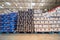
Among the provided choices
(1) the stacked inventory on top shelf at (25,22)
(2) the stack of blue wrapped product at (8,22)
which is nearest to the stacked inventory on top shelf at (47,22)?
(1) the stacked inventory on top shelf at (25,22)

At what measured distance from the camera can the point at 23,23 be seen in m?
4.43

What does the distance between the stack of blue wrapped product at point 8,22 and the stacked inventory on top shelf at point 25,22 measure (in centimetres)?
24

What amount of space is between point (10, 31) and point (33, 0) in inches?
108

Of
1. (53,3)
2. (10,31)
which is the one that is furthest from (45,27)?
(53,3)

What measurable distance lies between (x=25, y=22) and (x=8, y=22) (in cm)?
74

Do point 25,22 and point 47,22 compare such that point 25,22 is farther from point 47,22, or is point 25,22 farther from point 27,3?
point 27,3

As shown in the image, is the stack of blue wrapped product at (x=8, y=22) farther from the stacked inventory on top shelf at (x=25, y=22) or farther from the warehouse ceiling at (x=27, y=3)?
the warehouse ceiling at (x=27, y=3)

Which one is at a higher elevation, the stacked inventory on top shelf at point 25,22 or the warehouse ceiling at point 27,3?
the warehouse ceiling at point 27,3

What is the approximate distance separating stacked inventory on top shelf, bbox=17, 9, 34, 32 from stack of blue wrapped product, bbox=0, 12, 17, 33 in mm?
243

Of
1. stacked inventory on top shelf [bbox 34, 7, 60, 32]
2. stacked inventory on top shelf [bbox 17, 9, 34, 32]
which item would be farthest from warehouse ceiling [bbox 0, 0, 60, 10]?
stacked inventory on top shelf [bbox 34, 7, 60, 32]

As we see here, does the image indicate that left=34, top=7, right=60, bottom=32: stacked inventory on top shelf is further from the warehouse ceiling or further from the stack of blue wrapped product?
the warehouse ceiling

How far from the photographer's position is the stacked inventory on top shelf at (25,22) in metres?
4.30

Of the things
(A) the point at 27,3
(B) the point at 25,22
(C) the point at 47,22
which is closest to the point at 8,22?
(B) the point at 25,22

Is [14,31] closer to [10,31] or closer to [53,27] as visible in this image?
[10,31]
